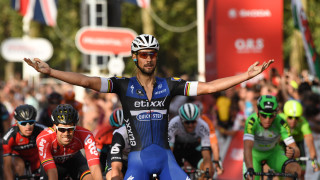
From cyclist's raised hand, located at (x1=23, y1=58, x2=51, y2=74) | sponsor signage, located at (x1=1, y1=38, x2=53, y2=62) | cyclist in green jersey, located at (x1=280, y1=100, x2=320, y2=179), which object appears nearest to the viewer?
cyclist's raised hand, located at (x1=23, y1=58, x2=51, y2=74)

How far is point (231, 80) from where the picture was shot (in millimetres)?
6305

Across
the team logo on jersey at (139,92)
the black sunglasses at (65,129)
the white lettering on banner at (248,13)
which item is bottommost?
the black sunglasses at (65,129)

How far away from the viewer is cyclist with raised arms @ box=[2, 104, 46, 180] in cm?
886

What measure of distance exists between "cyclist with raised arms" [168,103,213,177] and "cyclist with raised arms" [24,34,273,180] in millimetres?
3461

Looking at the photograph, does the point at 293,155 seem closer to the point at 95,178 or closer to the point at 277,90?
the point at 95,178

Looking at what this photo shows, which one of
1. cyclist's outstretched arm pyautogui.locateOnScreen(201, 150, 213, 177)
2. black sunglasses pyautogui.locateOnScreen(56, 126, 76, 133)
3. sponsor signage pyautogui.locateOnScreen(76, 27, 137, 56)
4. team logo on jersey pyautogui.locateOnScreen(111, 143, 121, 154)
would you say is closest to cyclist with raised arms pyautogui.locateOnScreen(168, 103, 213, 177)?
cyclist's outstretched arm pyautogui.locateOnScreen(201, 150, 213, 177)

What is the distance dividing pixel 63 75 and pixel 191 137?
16.8ft

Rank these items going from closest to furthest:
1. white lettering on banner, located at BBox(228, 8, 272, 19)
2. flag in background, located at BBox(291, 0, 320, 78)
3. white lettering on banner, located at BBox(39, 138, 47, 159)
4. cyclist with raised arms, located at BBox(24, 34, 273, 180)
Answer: cyclist with raised arms, located at BBox(24, 34, 273, 180) < white lettering on banner, located at BBox(39, 138, 47, 159) < flag in background, located at BBox(291, 0, 320, 78) < white lettering on banner, located at BBox(228, 8, 272, 19)

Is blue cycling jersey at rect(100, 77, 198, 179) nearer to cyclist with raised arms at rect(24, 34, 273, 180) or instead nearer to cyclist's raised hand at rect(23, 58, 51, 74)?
cyclist with raised arms at rect(24, 34, 273, 180)

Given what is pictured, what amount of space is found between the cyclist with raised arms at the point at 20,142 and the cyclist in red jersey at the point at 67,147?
88 cm

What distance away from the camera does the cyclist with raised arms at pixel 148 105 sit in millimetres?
6383

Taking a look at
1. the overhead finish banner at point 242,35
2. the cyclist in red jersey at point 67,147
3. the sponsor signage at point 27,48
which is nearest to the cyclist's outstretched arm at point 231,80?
the cyclist in red jersey at point 67,147

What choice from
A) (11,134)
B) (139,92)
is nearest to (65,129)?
(139,92)

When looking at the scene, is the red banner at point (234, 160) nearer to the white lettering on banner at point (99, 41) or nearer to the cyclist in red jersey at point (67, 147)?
the cyclist in red jersey at point (67, 147)
